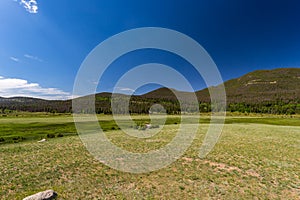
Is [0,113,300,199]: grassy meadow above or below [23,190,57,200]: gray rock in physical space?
below

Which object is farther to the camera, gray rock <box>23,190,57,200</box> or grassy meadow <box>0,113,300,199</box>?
grassy meadow <box>0,113,300,199</box>

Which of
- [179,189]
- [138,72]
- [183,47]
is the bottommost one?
[179,189]

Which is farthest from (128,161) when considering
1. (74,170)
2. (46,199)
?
(46,199)

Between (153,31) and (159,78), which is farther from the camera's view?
(159,78)

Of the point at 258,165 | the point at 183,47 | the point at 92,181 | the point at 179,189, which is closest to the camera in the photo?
the point at 179,189

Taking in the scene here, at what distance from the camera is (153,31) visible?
16.4 m

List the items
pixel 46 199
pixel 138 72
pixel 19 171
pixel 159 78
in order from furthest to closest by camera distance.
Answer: pixel 159 78 < pixel 138 72 < pixel 19 171 < pixel 46 199

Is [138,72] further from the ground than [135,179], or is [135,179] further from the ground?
[138,72]

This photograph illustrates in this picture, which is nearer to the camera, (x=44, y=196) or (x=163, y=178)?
(x=44, y=196)

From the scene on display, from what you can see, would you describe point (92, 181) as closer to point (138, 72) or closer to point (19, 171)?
point (19, 171)

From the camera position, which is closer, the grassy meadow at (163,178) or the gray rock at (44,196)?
the gray rock at (44,196)

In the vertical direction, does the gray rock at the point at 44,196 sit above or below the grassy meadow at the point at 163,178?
above

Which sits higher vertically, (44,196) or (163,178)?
(44,196)

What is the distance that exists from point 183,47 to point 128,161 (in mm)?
11519
